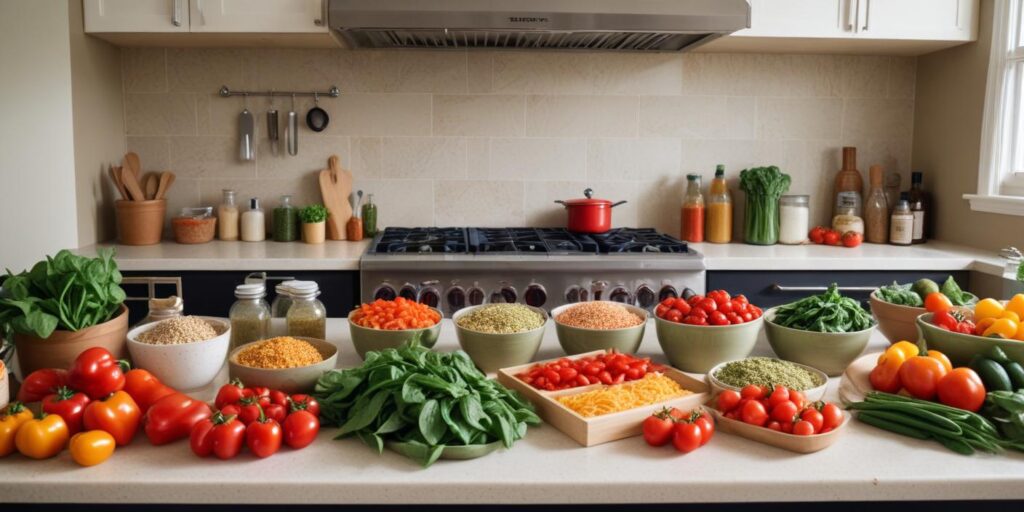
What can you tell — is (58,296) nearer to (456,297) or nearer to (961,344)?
(456,297)

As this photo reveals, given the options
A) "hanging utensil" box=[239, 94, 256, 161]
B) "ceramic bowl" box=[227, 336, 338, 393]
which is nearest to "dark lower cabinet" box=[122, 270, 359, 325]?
"hanging utensil" box=[239, 94, 256, 161]

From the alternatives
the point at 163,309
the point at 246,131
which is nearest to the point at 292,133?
the point at 246,131

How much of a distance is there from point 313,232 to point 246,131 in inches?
24.4

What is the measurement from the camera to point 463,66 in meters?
3.92

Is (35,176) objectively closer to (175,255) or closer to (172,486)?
(175,255)

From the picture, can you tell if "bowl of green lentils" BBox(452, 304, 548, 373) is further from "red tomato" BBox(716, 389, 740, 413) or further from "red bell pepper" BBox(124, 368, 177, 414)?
"red bell pepper" BBox(124, 368, 177, 414)

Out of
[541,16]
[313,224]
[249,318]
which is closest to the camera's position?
[249,318]

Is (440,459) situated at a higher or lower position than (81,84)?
lower

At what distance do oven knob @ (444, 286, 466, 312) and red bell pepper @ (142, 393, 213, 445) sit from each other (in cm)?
180

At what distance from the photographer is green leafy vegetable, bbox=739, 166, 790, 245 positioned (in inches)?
149

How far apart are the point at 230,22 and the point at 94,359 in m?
2.22

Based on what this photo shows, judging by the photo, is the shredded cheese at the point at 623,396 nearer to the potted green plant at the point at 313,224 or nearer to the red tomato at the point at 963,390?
the red tomato at the point at 963,390

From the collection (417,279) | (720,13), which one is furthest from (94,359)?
(720,13)

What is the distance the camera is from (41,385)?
1572mm
